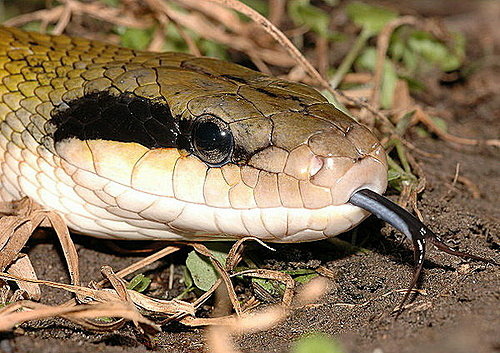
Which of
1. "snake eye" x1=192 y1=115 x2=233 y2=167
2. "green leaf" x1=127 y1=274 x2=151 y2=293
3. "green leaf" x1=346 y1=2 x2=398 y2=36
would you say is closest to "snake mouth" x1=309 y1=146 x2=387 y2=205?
"snake eye" x1=192 y1=115 x2=233 y2=167

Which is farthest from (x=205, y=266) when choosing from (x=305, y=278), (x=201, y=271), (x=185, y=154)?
(x=185, y=154)

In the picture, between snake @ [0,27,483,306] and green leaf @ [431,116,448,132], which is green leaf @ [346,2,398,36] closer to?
green leaf @ [431,116,448,132]

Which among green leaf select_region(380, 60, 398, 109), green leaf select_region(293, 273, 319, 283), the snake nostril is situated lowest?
green leaf select_region(293, 273, 319, 283)

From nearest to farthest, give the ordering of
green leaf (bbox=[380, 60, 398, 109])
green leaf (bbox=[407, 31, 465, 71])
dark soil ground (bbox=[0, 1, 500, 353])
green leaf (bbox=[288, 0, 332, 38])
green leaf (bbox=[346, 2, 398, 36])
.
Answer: dark soil ground (bbox=[0, 1, 500, 353]) → green leaf (bbox=[380, 60, 398, 109]) → green leaf (bbox=[346, 2, 398, 36]) → green leaf (bbox=[288, 0, 332, 38]) → green leaf (bbox=[407, 31, 465, 71])

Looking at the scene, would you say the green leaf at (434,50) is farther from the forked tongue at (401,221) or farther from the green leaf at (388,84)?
the forked tongue at (401,221)

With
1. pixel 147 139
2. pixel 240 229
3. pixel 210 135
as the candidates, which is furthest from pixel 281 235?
pixel 147 139

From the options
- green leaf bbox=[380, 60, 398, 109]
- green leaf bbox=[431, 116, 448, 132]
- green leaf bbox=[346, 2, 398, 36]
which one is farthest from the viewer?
green leaf bbox=[346, 2, 398, 36]

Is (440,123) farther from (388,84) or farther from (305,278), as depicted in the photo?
(305,278)

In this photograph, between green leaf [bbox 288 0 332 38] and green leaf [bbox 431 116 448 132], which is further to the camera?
green leaf [bbox 288 0 332 38]

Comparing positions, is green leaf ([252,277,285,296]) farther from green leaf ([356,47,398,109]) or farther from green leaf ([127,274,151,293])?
green leaf ([356,47,398,109])

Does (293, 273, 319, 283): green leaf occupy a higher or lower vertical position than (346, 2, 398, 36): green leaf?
lower
